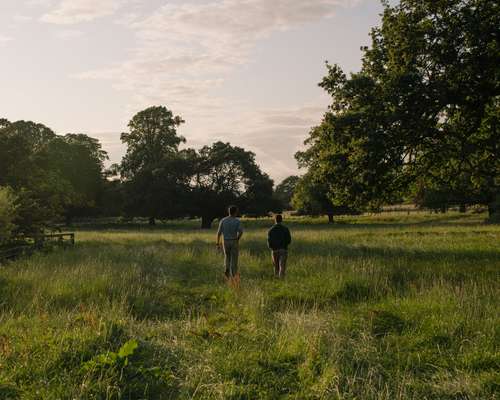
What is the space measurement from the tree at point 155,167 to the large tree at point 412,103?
39.0 metres

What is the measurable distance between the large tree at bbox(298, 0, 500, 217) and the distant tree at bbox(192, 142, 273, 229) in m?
37.2

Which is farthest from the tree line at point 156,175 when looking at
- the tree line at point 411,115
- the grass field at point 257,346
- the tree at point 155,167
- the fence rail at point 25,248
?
the grass field at point 257,346

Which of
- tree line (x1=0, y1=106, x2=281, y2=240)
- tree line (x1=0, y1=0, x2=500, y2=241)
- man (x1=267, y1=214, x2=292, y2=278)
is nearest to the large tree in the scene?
tree line (x1=0, y1=0, x2=500, y2=241)

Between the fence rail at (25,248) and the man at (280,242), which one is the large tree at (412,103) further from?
the fence rail at (25,248)

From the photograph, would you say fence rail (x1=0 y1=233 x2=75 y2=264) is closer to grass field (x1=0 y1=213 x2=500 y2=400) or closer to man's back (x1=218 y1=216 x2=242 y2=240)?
grass field (x1=0 y1=213 x2=500 y2=400)

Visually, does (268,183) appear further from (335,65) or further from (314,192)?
(335,65)

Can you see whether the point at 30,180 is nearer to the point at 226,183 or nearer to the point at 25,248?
the point at 25,248

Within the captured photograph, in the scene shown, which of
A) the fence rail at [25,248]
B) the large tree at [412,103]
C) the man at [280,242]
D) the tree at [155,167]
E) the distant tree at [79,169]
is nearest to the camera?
the man at [280,242]

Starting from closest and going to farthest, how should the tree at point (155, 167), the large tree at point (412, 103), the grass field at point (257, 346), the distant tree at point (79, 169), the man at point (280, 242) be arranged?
1. the grass field at point (257, 346)
2. the man at point (280, 242)
3. the large tree at point (412, 103)
4. the tree at point (155, 167)
5. the distant tree at point (79, 169)

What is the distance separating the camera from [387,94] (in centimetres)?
1652

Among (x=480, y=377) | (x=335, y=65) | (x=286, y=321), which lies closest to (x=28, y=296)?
(x=286, y=321)

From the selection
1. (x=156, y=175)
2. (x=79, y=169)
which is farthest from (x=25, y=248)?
(x=79, y=169)

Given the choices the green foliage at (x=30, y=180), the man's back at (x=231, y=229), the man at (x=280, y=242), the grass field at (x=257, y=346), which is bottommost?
the grass field at (x=257, y=346)

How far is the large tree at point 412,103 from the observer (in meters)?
16.8
